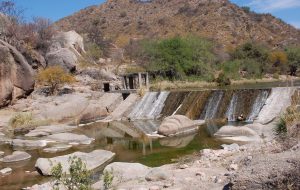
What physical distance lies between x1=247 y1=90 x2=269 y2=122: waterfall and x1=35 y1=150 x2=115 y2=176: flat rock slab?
8.68 m

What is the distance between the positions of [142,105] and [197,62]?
13733 mm

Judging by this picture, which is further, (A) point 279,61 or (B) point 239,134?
(A) point 279,61

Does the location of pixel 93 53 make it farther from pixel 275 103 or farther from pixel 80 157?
pixel 80 157

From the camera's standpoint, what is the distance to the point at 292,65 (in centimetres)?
4641

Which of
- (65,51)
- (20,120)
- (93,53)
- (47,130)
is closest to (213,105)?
(47,130)

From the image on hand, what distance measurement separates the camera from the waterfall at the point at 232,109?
19.4 metres

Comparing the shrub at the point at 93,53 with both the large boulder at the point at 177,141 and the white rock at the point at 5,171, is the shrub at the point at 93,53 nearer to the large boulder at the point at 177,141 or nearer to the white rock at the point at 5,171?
the large boulder at the point at 177,141

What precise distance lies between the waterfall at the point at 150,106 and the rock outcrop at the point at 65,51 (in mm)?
9131

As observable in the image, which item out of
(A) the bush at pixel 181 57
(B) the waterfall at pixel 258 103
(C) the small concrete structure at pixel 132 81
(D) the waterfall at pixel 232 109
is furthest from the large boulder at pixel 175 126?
(A) the bush at pixel 181 57

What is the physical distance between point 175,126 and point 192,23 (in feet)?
166

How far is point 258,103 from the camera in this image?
19.4 meters

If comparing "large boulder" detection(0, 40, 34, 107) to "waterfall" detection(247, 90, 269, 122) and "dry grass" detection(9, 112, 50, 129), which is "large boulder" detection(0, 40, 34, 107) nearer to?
"dry grass" detection(9, 112, 50, 129)

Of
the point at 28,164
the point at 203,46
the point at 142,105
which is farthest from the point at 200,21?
the point at 28,164

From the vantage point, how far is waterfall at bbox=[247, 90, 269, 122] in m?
18.9
